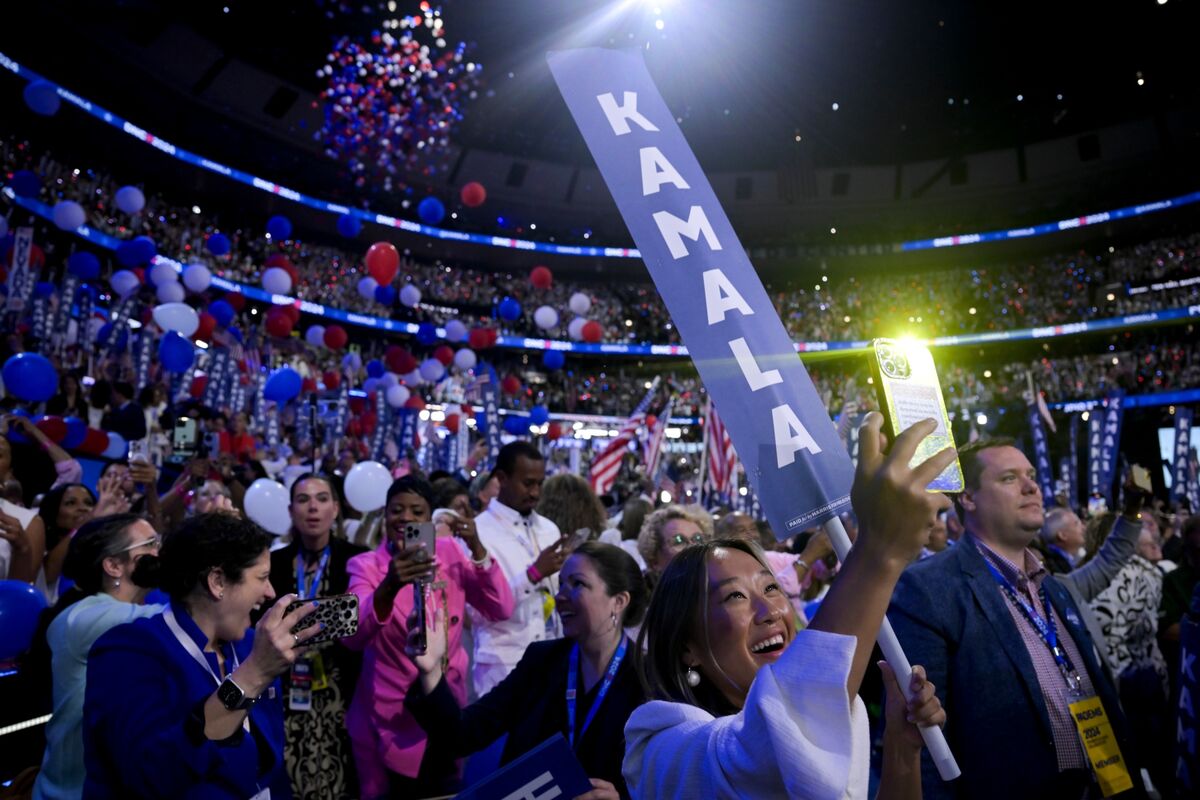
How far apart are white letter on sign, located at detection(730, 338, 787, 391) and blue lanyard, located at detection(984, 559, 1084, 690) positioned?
1.69m

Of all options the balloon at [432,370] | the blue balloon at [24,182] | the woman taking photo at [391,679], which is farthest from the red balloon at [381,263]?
the woman taking photo at [391,679]

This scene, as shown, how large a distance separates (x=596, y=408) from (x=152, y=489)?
26.3 m

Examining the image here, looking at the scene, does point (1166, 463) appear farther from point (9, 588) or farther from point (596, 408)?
point (9, 588)

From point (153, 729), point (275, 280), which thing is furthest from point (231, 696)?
point (275, 280)

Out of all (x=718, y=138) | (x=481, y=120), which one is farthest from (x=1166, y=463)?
(x=481, y=120)

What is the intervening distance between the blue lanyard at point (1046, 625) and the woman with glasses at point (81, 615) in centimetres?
277

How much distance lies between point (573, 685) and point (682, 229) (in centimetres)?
155

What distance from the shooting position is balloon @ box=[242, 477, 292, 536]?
5504 mm

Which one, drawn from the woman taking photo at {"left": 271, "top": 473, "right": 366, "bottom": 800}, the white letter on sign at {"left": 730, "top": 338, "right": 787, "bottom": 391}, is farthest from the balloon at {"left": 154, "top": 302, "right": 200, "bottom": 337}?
the white letter on sign at {"left": 730, "top": 338, "right": 787, "bottom": 391}

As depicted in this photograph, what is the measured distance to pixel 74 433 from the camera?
7.24m

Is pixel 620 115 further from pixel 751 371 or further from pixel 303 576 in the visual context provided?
pixel 303 576

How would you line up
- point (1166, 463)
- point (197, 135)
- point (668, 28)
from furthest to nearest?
1. point (1166, 463)
2. point (197, 135)
3. point (668, 28)

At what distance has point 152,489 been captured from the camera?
199 inches

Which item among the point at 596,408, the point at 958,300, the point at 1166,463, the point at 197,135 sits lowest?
the point at 1166,463
